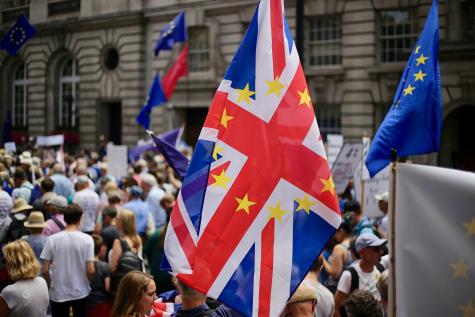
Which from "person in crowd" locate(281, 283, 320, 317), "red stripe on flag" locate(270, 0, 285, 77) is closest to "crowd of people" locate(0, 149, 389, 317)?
"person in crowd" locate(281, 283, 320, 317)

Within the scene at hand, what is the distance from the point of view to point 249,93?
13.5ft

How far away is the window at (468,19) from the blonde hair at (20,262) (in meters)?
17.7

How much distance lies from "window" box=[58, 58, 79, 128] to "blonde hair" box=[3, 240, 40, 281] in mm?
27638

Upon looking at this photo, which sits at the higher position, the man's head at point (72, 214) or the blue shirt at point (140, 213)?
the man's head at point (72, 214)

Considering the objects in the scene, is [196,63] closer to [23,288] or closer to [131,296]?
[23,288]

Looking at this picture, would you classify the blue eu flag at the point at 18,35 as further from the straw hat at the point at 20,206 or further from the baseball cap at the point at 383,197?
the baseball cap at the point at 383,197

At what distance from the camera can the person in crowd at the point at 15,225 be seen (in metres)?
7.80

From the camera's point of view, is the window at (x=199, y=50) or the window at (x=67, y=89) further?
the window at (x=67, y=89)

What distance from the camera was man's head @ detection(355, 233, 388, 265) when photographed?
Answer: 18.5 feet

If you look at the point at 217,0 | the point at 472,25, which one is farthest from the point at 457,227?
the point at 217,0

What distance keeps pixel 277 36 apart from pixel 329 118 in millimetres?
19296

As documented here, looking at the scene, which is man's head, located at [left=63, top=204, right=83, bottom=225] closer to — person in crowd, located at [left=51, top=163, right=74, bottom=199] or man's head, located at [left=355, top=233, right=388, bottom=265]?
man's head, located at [left=355, top=233, right=388, bottom=265]

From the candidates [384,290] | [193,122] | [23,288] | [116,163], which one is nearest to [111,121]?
[193,122]

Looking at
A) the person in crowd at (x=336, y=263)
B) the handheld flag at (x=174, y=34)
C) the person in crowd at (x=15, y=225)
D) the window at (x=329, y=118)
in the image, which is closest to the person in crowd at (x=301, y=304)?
the person in crowd at (x=336, y=263)
